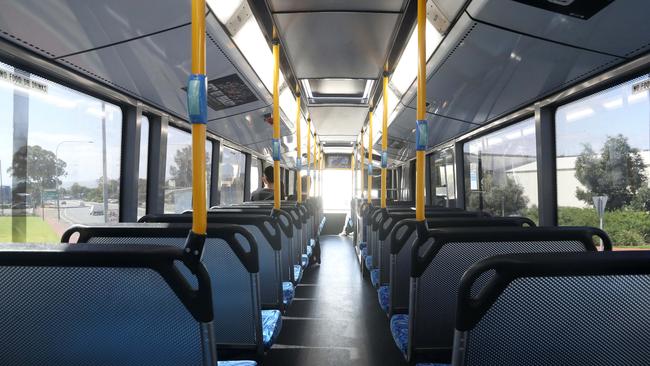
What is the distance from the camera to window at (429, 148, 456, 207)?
535cm

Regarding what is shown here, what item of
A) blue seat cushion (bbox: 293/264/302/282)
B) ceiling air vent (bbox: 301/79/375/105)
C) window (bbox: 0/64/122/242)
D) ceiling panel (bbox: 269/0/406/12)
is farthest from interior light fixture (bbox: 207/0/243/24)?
ceiling air vent (bbox: 301/79/375/105)

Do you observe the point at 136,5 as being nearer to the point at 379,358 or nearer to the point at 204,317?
the point at 204,317

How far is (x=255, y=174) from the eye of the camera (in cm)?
777

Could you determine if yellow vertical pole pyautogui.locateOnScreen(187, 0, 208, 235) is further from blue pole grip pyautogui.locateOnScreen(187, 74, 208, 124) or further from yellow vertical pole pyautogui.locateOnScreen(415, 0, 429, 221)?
yellow vertical pole pyautogui.locateOnScreen(415, 0, 429, 221)

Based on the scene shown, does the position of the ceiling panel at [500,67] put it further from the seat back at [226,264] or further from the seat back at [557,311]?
the seat back at [226,264]

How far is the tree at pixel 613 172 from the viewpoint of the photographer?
2.15m

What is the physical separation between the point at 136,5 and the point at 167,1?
0.15 metres

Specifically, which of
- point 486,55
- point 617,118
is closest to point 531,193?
point 617,118

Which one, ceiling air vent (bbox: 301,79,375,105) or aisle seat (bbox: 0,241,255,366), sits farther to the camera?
ceiling air vent (bbox: 301,79,375,105)

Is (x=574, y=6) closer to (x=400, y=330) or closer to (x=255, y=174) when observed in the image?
(x=400, y=330)

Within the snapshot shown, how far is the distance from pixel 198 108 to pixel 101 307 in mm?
634

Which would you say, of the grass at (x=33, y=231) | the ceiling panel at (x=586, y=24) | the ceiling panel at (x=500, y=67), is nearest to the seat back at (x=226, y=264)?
the grass at (x=33, y=231)

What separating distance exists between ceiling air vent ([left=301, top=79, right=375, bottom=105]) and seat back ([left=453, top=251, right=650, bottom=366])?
14.8 feet

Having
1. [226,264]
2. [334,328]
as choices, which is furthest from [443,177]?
[226,264]
